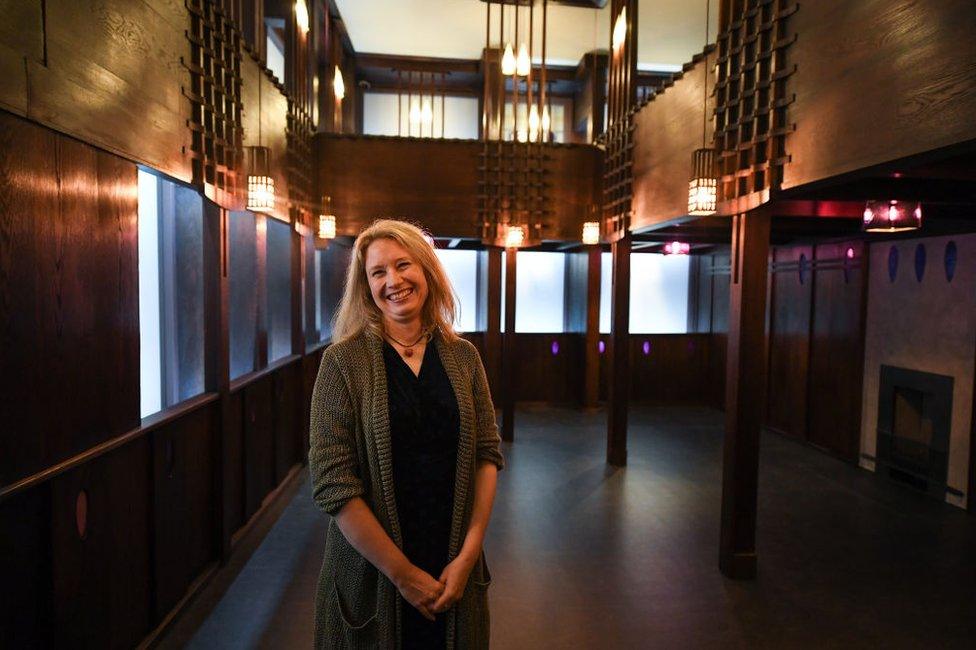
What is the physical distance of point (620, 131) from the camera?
594cm

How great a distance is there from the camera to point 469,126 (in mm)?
10008

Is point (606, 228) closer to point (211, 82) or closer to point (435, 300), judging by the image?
point (211, 82)

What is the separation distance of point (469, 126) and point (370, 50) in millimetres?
1920

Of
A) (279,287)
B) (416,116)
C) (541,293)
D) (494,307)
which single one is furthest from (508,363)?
(416,116)

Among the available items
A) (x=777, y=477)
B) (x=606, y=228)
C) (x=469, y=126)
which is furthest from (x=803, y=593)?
(x=469, y=126)

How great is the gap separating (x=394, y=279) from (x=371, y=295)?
12 cm

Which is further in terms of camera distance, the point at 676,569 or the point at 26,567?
the point at 676,569

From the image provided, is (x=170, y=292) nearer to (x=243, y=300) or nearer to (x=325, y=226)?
(x=243, y=300)

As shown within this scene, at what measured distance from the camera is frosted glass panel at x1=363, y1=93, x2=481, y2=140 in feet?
32.0

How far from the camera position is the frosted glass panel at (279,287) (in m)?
5.69

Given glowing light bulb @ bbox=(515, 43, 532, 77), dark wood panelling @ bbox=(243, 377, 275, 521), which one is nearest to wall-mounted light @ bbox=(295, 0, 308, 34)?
glowing light bulb @ bbox=(515, 43, 532, 77)

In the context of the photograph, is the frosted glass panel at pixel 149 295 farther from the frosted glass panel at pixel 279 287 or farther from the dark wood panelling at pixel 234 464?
the frosted glass panel at pixel 279 287

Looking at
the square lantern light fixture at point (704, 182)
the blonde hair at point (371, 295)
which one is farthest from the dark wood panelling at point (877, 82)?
the blonde hair at point (371, 295)

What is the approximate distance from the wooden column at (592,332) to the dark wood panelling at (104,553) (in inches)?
269
